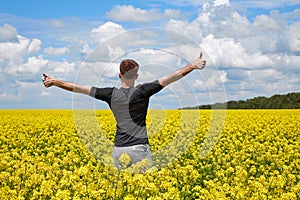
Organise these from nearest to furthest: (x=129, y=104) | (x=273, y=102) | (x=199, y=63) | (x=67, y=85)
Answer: (x=199, y=63) → (x=129, y=104) → (x=67, y=85) → (x=273, y=102)

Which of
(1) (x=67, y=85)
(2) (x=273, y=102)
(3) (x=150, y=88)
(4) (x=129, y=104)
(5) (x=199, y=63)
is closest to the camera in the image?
(5) (x=199, y=63)

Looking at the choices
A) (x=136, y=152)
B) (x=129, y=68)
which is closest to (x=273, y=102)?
(x=136, y=152)

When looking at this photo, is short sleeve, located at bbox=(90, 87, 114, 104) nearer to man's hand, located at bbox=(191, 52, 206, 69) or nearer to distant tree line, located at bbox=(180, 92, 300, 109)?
man's hand, located at bbox=(191, 52, 206, 69)

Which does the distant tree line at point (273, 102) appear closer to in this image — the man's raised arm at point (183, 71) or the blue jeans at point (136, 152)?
the blue jeans at point (136, 152)

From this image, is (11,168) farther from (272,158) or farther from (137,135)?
(272,158)

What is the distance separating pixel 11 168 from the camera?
8.58 meters

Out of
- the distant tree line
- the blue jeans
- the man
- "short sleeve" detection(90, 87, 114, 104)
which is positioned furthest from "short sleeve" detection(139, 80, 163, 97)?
the distant tree line

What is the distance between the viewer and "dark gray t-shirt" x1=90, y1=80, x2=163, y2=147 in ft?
21.7

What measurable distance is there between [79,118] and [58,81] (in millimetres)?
1046

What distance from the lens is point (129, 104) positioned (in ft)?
21.8

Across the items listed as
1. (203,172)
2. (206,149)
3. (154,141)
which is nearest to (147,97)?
→ (203,172)

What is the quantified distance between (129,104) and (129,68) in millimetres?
447

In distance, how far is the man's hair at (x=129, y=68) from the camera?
21.6 feet

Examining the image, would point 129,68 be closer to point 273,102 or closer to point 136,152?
point 136,152
